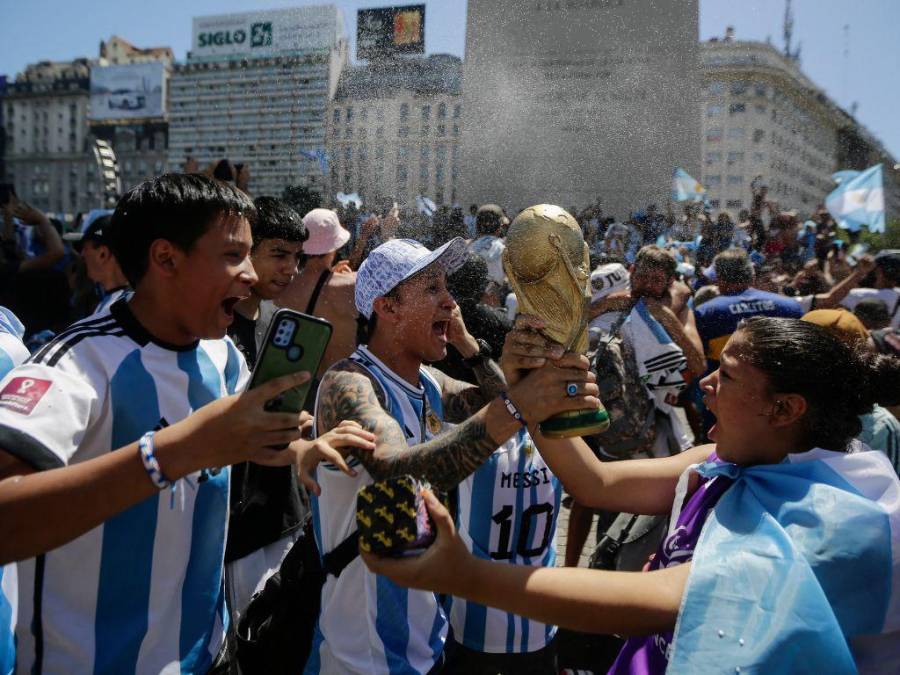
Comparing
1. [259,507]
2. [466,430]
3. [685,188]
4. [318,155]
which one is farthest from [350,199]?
[466,430]

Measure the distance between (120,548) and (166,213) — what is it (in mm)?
812

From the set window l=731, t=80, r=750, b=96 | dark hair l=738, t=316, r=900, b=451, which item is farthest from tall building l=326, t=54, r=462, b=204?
dark hair l=738, t=316, r=900, b=451

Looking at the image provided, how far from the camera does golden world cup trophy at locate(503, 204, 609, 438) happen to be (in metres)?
1.50

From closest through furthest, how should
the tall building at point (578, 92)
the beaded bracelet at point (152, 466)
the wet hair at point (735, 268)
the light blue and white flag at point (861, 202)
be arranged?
the beaded bracelet at point (152, 466), the wet hair at point (735, 268), the light blue and white flag at point (861, 202), the tall building at point (578, 92)

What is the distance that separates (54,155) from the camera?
99.4 metres

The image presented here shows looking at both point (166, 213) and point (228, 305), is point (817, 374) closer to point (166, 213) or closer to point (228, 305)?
point (228, 305)

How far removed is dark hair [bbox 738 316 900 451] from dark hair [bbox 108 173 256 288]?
1385 mm

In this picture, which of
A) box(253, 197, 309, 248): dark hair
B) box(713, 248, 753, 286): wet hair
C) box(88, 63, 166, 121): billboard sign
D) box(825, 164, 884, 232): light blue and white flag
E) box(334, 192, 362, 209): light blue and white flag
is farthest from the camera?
box(88, 63, 166, 121): billboard sign

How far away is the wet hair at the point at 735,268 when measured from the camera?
15.8 ft

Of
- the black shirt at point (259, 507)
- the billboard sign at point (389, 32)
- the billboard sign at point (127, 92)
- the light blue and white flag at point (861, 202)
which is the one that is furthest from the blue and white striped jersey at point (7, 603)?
the billboard sign at point (127, 92)

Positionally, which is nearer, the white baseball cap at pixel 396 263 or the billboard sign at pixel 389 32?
the white baseball cap at pixel 396 263

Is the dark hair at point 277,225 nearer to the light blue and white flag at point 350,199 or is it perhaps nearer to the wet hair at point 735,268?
the wet hair at point 735,268

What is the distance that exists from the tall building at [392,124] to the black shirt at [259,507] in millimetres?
6725

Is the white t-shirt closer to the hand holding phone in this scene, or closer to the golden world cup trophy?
the golden world cup trophy
